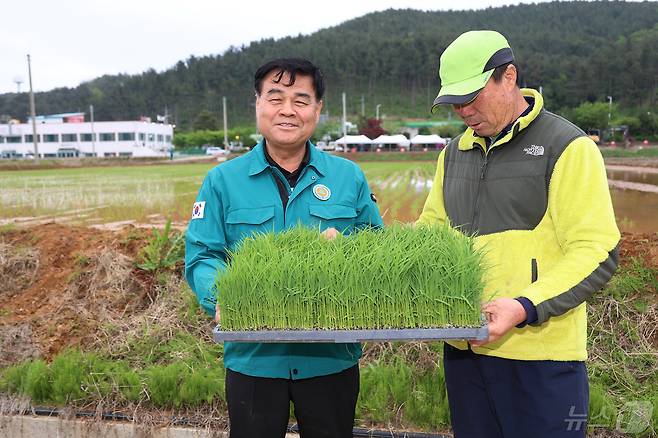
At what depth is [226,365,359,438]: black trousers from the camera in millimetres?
2309

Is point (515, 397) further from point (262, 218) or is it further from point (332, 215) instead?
point (262, 218)

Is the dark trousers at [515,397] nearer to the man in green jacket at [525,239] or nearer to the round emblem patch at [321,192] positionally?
the man in green jacket at [525,239]

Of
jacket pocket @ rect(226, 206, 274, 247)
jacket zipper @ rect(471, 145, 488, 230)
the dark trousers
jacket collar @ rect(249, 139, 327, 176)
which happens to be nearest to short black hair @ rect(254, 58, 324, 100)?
jacket collar @ rect(249, 139, 327, 176)

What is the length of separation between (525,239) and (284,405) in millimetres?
1267

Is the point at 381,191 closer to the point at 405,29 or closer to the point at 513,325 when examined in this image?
the point at 513,325

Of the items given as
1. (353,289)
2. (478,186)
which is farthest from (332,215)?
(478,186)

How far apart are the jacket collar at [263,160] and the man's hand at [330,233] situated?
0.91 feet

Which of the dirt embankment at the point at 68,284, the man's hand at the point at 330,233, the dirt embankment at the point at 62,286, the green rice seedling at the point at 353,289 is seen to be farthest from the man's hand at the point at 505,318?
the dirt embankment at the point at 62,286

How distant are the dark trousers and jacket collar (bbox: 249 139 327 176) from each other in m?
1.03

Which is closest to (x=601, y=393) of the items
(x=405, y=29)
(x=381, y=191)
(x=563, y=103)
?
(x=381, y=191)

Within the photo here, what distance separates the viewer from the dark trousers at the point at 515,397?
6.66 ft

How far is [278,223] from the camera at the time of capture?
2426 mm

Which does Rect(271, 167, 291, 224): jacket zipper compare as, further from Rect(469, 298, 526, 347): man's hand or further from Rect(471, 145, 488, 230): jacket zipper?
Rect(469, 298, 526, 347): man's hand

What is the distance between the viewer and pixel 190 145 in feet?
274
